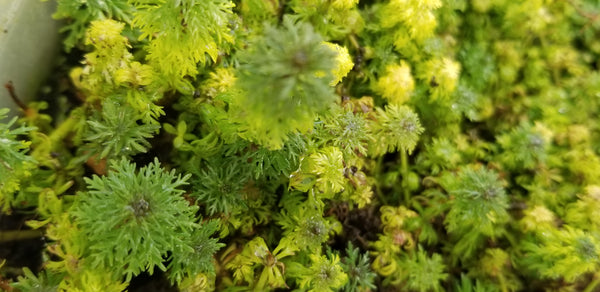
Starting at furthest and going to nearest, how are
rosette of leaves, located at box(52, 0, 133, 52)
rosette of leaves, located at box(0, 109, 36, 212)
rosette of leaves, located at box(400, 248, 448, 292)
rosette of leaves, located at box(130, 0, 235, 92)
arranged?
rosette of leaves, located at box(400, 248, 448, 292) → rosette of leaves, located at box(52, 0, 133, 52) → rosette of leaves, located at box(0, 109, 36, 212) → rosette of leaves, located at box(130, 0, 235, 92)

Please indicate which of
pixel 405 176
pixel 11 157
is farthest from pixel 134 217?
pixel 405 176

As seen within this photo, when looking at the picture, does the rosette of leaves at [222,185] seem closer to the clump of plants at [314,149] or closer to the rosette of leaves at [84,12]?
the clump of plants at [314,149]

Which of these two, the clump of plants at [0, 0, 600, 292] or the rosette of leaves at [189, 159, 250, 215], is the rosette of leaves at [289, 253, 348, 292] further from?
the rosette of leaves at [189, 159, 250, 215]

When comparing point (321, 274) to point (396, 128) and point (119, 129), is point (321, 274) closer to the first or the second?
point (396, 128)

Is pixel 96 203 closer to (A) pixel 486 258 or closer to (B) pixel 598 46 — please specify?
(A) pixel 486 258

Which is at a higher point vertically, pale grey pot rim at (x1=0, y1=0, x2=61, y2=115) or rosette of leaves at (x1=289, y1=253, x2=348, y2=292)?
pale grey pot rim at (x1=0, y1=0, x2=61, y2=115)

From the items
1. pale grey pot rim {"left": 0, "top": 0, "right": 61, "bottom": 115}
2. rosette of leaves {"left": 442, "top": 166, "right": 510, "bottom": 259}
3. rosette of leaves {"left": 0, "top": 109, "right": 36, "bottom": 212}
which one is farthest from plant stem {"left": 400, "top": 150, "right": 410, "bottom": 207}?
pale grey pot rim {"left": 0, "top": 0, "right": 61, "bottom": 115}

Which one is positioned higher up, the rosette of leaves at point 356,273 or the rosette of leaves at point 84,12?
the rosette of leaves at point 84,12

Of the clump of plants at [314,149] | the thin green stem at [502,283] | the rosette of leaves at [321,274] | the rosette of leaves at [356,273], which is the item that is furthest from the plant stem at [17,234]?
the thin green stem at [502,283]
